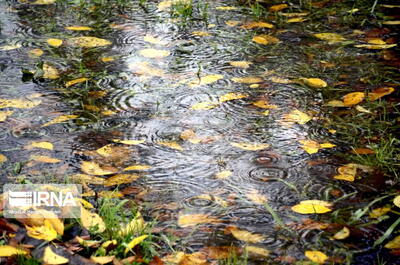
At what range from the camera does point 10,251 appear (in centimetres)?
198

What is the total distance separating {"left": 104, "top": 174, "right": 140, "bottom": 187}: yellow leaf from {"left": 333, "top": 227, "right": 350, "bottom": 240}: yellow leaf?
3.04 feet

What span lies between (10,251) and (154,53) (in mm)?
2327

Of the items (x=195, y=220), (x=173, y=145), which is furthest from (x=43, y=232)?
(x=173, y=145)

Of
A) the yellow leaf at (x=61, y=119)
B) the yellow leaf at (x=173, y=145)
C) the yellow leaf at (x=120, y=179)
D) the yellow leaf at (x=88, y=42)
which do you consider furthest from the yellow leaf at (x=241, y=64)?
the yellow leaf at (x=120, y=179)

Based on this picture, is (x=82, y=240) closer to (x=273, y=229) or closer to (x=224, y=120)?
(x=273, y=229)

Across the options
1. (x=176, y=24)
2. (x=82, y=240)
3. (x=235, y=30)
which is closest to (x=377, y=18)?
(x=235, y=30)

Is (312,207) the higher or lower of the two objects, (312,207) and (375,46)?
the lower

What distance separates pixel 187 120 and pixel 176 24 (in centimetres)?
155

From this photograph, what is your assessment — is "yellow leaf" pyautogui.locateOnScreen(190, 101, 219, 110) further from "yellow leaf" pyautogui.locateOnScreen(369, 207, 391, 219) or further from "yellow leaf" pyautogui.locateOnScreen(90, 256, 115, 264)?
"yellow leaf" pyautogui.locateOnScreen(90, 256, 115, 264)

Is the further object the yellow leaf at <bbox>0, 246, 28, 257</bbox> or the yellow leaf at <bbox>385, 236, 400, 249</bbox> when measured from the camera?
the yellow leaf at <bbox>385, 236, 400, 249</bbox>

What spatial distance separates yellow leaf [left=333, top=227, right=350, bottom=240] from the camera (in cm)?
233

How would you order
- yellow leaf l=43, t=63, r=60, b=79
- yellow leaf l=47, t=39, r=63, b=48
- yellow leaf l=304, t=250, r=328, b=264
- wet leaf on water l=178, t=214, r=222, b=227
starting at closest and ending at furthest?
yellow leaf l=304, t=250, r=328, b=264 < wet leaf on water l=178, t=214, r=222, b=227 < yellow leaf l=43, t=63, r=60, b=79 < yellow leaf l=47, t=39, r=63, b=48

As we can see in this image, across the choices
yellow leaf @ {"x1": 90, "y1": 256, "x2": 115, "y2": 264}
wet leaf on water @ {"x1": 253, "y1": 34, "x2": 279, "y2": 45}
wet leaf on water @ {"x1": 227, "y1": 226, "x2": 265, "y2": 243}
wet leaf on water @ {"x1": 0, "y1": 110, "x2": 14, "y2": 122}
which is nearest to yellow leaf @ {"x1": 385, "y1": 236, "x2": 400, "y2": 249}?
wet leaf on water @ {"x1": 227, "y1": 226, "x2": 265, "y2": 243}

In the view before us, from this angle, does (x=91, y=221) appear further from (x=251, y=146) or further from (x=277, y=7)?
(x=277, y=7)
